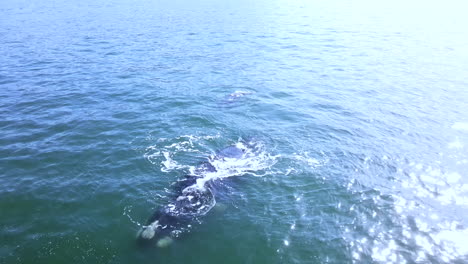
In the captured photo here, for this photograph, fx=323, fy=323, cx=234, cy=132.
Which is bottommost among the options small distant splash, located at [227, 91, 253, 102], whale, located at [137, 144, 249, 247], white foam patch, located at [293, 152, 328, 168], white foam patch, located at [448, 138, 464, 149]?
small distant splash, located at [227, 91, 253, 102]

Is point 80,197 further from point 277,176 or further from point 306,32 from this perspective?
point 306,32

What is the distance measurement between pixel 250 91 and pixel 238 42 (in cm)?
2575

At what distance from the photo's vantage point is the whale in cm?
1614

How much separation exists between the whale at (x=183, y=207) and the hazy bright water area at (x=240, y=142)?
453 millimetres

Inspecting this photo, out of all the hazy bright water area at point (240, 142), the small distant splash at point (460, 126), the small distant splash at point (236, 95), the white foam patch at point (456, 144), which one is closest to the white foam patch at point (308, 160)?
the hazy bright water area at point (240, 142)

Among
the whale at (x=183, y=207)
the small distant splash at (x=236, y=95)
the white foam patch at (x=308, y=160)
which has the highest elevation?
the whale at (x=183, y=207)

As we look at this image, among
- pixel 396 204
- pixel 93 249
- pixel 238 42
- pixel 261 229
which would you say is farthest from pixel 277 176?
pixel 238 42

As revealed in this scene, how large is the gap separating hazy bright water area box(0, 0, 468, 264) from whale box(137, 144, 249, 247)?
1.48 feet

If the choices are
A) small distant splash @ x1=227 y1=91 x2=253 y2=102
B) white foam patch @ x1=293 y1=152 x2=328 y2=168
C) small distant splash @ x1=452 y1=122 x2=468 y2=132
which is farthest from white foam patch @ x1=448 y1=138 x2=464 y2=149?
small distant splash @ x1=227 y1=91 x2=253 y2=102

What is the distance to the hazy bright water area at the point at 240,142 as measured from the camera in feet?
52.8

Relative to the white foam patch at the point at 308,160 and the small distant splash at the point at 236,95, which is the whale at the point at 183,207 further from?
the small distant splash at the point at 236,95

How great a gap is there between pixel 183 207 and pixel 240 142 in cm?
846

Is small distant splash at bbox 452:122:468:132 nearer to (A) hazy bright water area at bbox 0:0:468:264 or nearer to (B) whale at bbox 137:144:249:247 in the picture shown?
(A) hazy bright water area at bbox 0:0:468:264

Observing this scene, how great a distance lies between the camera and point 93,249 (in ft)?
51.1
